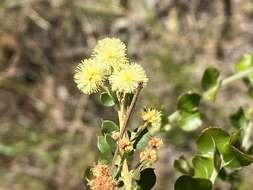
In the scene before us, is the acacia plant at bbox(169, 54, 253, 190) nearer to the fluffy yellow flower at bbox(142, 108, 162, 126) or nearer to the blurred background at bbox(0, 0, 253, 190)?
the fluffy yellow flower at bbox(142, 108, 162, 126)

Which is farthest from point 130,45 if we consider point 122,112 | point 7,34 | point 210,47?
point 122,112

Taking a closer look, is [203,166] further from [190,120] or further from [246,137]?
[190,120]

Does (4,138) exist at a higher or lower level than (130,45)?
lower

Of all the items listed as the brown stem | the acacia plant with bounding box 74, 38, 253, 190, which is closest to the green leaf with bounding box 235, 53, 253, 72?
the acacia plant with bounding box 74, 38, 253, 190

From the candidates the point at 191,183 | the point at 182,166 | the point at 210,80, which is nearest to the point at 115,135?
the point at 191,183

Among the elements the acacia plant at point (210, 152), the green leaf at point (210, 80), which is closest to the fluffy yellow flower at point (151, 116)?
the acacia plant at point (210, 152)

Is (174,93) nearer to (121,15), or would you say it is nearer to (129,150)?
(121,15)
